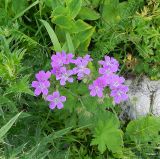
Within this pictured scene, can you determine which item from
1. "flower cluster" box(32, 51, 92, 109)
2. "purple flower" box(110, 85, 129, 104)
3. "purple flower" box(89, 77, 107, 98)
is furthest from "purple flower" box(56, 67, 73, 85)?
"purple flower" box(110, 85, 129, 104)

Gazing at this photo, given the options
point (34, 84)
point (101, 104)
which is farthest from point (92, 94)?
point (34, 84)

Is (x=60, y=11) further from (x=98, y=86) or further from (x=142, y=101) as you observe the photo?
(x=142, y=101)

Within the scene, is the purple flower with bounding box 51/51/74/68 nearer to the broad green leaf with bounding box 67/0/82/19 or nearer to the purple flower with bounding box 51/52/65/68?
the purple flower with bounding box 51/52/65/68

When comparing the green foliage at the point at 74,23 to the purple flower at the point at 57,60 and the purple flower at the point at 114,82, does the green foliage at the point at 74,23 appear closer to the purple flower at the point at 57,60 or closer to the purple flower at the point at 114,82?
the purple flower at the point at 57,60

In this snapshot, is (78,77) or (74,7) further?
(74,7)

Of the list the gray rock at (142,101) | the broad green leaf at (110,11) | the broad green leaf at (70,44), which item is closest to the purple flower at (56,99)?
the broad green leaf at (70,44)

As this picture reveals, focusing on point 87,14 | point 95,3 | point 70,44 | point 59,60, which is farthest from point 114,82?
point 95,3
